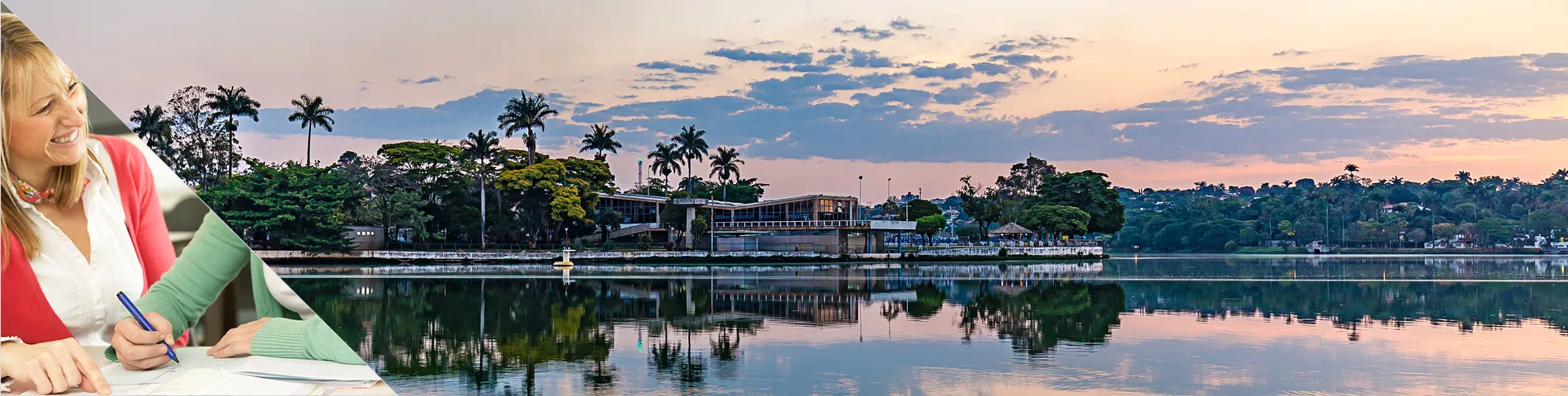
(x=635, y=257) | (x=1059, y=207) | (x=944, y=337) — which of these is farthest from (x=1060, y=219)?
(x=944, y=337)

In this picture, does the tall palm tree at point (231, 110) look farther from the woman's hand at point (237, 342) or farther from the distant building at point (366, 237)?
the woman's hand at point (237, 342)

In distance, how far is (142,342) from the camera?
9.30ft

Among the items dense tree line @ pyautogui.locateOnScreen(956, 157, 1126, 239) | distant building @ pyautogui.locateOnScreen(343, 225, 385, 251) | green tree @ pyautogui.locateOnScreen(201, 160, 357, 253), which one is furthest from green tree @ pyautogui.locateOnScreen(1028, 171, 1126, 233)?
green tree @ pyautogui.locateOnScreen(201, 160, 357, 253)

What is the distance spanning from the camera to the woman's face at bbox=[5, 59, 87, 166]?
104 inches

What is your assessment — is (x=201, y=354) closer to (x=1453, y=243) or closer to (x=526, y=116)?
(x=526, y=116)

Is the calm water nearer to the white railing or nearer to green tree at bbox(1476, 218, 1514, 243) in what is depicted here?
the white railing

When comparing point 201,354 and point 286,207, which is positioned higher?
point 286,207

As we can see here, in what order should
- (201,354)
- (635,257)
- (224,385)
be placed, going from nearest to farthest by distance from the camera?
1. (224,385)
2. (201,354)
3. (635,257)

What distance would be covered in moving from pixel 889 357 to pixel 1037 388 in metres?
3.36

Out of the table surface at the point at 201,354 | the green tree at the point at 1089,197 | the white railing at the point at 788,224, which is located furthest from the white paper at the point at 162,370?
the green tree at the point at 1089,197

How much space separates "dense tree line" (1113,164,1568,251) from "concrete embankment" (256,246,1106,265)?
52192 millimetres

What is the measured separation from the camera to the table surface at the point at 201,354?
2.81 metres

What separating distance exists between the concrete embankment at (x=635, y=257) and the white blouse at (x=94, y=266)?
43.1 meters

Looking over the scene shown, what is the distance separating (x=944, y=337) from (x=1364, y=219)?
108197 millimetres
